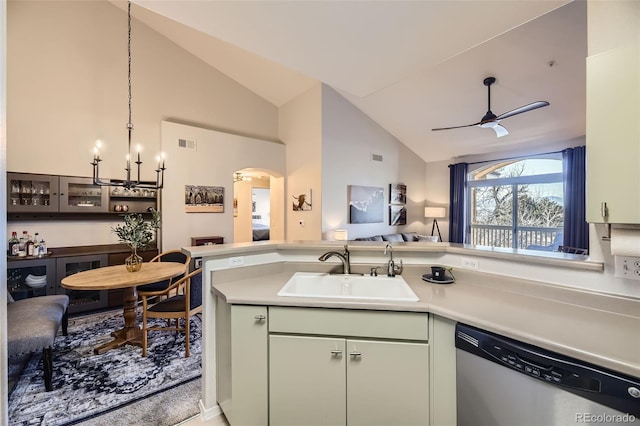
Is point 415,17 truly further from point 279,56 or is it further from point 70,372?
point 70,372

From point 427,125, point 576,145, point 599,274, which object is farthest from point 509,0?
point 576,145

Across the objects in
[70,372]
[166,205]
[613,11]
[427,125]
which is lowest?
[70,372]

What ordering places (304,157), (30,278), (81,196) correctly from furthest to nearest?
(304,157) → (81,196) → (30,278)

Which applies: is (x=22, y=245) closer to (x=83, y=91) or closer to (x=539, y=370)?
(x=83, y=91)

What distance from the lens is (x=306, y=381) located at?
1.40m

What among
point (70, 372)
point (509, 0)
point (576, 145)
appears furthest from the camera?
point (576, 145)

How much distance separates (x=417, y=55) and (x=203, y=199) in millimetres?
4017

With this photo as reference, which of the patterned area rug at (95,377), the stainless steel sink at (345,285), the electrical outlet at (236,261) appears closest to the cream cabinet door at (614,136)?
the stainless steel sink at (345,285)

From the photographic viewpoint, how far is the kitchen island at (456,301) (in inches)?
40.1

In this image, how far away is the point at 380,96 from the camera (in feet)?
16.9

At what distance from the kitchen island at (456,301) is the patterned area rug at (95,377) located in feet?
2.31

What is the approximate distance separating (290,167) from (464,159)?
4380mm

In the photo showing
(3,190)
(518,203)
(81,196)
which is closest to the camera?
(3,190)

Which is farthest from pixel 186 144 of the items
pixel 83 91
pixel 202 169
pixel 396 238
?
pixel 396 238
